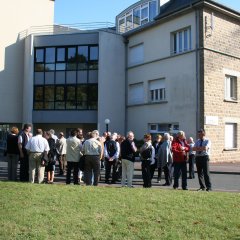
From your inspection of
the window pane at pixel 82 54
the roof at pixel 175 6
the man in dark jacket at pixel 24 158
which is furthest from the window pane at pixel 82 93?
the man in dark jacket at pixel 24 158

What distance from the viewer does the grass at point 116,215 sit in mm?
6324

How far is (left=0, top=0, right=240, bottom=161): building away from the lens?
75.1 ft

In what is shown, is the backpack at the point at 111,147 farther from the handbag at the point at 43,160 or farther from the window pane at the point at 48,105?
the window pane at the point at 48,105

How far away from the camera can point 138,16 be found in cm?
2967

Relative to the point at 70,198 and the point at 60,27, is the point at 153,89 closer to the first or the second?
the point at 60,27

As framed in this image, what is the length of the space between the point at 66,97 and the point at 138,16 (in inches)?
327

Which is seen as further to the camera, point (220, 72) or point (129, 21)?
point (129, 21)

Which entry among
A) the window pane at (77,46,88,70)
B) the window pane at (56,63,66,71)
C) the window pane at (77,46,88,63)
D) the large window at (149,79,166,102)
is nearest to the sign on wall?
the large window at (149,79,166,102)

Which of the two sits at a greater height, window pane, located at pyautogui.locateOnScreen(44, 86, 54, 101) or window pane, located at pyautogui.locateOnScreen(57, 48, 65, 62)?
window pane, located at pyautogui.locateOnScreen(57, 48, 65, 62)

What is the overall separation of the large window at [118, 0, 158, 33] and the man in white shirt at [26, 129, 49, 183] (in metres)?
18.7

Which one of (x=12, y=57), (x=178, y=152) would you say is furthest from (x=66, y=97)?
(x=178, y=152)

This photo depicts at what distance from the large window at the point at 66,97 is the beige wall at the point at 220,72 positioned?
931 cm

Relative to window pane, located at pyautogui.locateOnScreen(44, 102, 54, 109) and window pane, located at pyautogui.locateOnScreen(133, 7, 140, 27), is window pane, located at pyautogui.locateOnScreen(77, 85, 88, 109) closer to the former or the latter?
window pane, located at pyautogui.locateOnScreen(44, 102, 54, 109)

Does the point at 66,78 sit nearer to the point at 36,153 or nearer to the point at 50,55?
the point at 50,55
